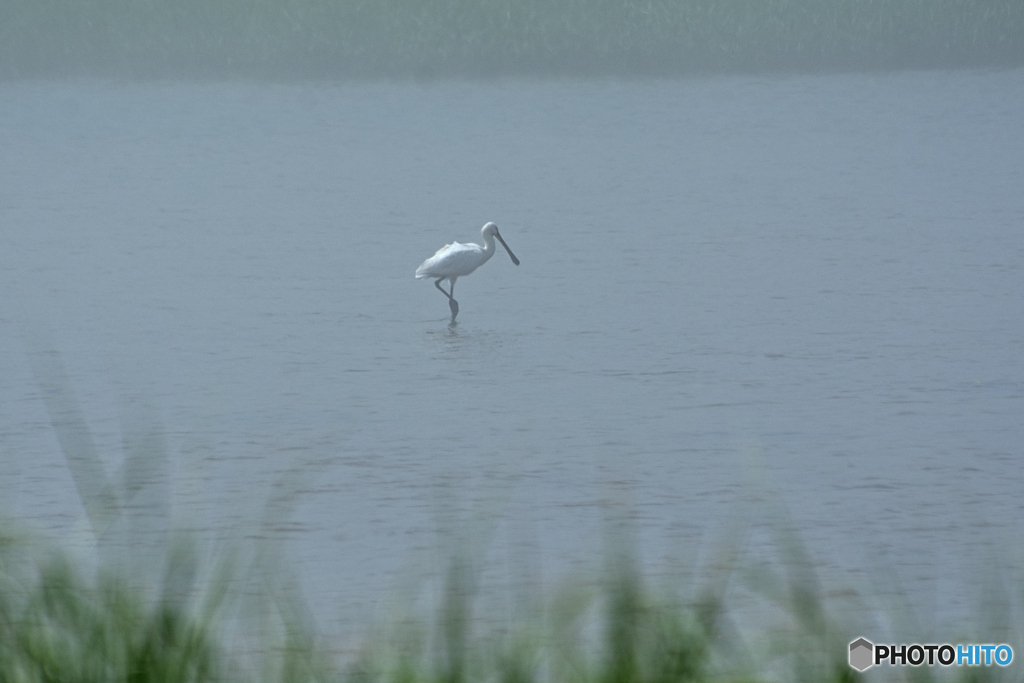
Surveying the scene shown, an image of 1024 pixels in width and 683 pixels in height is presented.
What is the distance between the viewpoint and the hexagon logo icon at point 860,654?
428 cm

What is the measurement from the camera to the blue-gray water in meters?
7.73

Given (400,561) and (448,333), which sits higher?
(448,333)

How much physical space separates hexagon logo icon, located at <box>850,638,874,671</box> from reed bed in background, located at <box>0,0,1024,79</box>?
112ft

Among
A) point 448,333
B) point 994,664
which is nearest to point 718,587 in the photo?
point 994,664

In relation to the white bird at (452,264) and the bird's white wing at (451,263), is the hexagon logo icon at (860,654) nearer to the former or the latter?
the white bird at (452,264)

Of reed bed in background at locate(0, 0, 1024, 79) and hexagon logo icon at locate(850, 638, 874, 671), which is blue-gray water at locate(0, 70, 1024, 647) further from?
reed bed in background at locate(0, 0, 1024, 79)

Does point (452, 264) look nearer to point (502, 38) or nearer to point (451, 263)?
point (451, 263)

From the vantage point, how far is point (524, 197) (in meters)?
20.0

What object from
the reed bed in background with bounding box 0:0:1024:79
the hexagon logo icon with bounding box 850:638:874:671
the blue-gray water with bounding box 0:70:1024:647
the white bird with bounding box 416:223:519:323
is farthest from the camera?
the reed bed in background with bounding box 0:0:1024:79

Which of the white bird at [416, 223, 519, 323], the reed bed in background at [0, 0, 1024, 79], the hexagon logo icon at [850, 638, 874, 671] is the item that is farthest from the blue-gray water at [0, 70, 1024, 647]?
the reed bed in background at [0, 0, 1024, 79]

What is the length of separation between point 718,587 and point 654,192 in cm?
1397

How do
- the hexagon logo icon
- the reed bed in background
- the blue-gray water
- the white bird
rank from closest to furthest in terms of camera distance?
the hexagon logo icon < the blue-gray water < the white bird < the reed bed in background

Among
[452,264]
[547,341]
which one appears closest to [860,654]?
[547,341]

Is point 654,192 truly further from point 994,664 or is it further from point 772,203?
point 994,664
